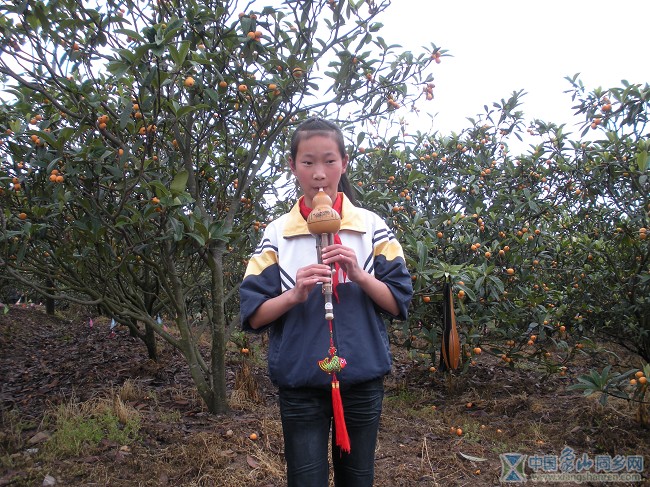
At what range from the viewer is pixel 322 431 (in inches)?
68.6

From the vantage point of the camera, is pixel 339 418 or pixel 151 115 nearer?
pixel 339 418

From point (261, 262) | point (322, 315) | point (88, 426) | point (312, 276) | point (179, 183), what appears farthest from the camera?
point (88, 426)

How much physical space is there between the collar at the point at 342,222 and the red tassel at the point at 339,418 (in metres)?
0.52

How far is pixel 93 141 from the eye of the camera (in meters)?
2.91

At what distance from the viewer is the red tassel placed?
1621mm

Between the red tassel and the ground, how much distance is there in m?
1.47

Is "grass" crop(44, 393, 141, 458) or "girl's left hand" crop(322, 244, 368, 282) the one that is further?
"grass" crop(44, 393, 141, 458)

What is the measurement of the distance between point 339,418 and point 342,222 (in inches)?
26.2

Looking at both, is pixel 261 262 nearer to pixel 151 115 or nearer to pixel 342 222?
pixel 342 222

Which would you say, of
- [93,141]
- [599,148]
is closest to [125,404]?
[93,141]

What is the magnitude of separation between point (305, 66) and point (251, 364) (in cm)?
311

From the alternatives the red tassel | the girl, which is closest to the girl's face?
the girl

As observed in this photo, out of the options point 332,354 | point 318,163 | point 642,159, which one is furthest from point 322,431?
point 642,159

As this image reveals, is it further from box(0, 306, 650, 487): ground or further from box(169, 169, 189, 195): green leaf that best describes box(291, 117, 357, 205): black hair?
box(0, 306, 650, 487): ground
